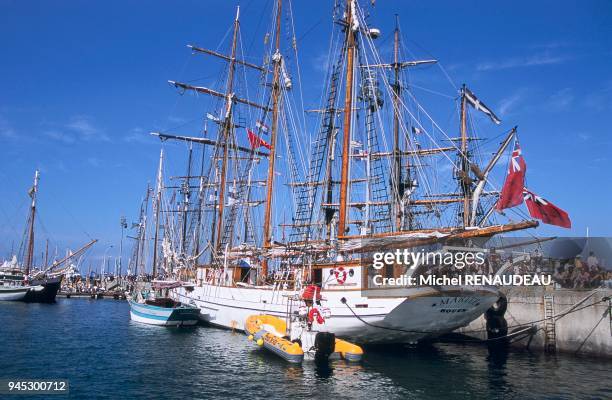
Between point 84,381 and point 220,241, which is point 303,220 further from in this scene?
point 84,381

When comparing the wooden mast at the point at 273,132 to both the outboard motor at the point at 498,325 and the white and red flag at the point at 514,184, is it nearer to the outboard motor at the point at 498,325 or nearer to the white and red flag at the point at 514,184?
the outboard motor at the point at 498,325

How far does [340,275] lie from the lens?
101 ft

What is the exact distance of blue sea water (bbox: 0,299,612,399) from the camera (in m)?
21.3

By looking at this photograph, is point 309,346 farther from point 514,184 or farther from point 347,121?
point 347,121

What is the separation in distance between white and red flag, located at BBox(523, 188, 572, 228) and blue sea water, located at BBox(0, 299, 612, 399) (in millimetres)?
7403

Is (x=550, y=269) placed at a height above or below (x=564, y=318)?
above

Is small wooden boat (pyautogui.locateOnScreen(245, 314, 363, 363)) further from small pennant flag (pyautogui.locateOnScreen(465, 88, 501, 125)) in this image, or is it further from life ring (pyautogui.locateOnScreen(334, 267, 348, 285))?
small pennant flag (pyautogui.locateOnScreen(465, 88, 501, 125))

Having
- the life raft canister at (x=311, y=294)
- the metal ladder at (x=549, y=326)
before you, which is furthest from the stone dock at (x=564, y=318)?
the life raft canister at (x=311, y=294)

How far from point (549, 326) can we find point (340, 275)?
13.5 meters

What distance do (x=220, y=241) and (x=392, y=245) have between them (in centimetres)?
2574

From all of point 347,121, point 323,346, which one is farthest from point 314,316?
point 347,121

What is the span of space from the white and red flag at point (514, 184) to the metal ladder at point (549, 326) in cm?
993

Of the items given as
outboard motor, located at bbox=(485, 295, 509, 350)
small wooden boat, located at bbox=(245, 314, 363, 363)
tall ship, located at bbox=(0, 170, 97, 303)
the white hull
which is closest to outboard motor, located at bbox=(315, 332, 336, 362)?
small wooden boat, located at bbox=(245, 314, 363, 363)

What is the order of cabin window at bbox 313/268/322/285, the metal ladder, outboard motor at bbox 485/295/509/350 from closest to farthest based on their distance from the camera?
the metal ladder
cabin window at bbox 313/268/322/285
outboard motor at bbox 485/295/509/350
